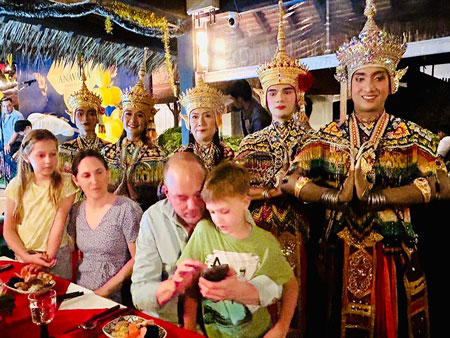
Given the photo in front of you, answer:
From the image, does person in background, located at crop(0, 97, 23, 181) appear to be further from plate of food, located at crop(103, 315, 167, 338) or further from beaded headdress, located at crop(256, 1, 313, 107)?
plate of food, located at crop(103, 315, 167, 338)

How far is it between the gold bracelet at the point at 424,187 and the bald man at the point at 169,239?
45.4 inches

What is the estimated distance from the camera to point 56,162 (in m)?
2.26

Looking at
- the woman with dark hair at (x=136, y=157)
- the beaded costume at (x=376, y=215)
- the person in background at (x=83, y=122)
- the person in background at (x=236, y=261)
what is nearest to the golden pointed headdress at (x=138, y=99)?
the woman with dark hair at (x=136, y=157)

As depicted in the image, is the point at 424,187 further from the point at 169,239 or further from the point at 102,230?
the point at 102,230

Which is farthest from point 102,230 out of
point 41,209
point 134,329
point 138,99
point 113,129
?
point 113,129

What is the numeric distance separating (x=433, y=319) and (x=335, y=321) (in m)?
0.72

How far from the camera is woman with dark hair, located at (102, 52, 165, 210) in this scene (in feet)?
9.91

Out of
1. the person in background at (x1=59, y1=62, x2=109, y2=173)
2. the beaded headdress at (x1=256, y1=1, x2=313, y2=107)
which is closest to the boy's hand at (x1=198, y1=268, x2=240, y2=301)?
the beaded headdress at (x1=256, y1=1, x2=313, y2=107)

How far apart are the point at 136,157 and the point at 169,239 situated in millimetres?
1639

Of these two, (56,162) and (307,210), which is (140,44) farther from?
(307,210)

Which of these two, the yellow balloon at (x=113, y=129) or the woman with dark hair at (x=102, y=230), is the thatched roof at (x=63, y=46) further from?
the woman with dark hair at (x=102, y=230)

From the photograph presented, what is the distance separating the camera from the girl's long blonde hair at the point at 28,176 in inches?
85.6

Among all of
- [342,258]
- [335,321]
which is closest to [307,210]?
[342,258]

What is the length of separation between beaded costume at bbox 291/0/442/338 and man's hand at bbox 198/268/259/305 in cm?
89
